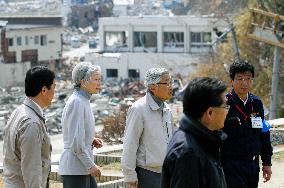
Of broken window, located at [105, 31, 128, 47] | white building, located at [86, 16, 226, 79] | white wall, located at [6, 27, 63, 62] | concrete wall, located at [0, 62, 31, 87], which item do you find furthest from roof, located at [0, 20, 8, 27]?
broken window, located at [105, 31, 128, 47]

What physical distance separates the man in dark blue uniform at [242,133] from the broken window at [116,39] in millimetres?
65569

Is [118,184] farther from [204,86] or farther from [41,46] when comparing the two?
[41,46]

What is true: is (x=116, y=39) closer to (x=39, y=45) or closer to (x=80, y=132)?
(x=39, y=45)

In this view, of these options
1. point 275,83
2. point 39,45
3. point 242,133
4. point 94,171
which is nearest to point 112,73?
point 39,45

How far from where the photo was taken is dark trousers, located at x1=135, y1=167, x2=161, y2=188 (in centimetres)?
647

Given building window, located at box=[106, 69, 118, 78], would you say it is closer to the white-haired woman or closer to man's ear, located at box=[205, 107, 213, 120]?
the white-haired woman

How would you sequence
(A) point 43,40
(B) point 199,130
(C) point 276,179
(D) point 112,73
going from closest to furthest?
(B) point 199,130, (C) point 276,179, (D) point 112,73, (A) point 43,40

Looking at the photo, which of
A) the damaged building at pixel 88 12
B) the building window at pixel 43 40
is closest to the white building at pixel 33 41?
the building window at pixel 43 40

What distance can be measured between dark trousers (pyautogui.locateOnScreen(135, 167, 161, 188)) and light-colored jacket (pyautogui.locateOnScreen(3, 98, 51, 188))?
1.12 meters

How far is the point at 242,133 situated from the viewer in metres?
6.25

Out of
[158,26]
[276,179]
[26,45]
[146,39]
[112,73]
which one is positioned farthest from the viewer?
[26,45]

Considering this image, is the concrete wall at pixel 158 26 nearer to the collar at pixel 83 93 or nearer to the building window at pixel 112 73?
the building window at pixel 112 73

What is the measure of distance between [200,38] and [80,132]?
62426mm

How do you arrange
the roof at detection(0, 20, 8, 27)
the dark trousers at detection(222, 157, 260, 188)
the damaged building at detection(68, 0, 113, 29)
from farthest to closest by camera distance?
1. the damaged building at detection(68, 0, 113, 29)
2. the roof at detection(0, 20, 8, 27)
3. the dark trousers at detection(222, 157, 260, 188)
